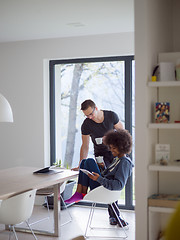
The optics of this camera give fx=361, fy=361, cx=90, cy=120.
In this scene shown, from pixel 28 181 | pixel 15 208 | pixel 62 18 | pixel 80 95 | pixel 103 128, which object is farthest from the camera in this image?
pixel 80 95

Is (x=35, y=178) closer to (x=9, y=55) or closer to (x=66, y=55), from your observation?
(x=66, y=55)

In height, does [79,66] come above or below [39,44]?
below

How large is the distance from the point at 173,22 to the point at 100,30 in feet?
5.52

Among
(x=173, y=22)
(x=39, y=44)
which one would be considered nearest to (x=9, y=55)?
(x=39, y=44)

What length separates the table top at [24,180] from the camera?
11.0 ft

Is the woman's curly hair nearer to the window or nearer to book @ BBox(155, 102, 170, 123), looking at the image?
book @ BBox(155, 102, 170, 123)

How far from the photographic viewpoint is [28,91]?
5750 millimetres

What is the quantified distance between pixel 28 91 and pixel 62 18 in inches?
69.7

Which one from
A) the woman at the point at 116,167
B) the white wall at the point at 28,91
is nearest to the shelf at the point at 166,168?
the woman at the point at 116,167

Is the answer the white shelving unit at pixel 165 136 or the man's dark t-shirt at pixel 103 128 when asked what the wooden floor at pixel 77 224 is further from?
the white shelving unit at pixel 165 136

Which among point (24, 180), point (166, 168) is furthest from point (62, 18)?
point (166, 168)

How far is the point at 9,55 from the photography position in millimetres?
5871

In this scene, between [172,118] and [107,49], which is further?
[107,49]

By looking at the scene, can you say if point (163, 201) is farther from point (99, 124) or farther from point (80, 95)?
point (80, 95)
